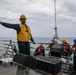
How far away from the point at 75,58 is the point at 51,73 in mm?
2685

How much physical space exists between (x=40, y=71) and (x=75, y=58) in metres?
2.55

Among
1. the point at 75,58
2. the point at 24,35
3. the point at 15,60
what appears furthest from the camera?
the point at 75,58

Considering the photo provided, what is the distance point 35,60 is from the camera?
4.39m

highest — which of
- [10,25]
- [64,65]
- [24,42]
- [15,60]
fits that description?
[10,25]

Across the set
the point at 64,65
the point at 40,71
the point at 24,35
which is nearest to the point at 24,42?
the point at 24,35

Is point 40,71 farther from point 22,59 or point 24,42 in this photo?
point 24,42

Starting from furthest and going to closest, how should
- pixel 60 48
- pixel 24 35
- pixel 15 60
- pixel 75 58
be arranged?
pixel 75 58, pixel 60 48, pixel 24 35, pixel 15 60

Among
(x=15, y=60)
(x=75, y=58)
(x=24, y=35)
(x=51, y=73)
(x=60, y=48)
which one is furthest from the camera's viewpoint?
(x=75, y=58)

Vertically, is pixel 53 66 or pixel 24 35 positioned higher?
pixel 24 35

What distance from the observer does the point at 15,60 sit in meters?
4.52

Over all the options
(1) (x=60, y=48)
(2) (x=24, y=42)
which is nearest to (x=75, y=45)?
(1) (x=60, y=48)

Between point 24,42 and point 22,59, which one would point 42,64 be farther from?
point 24,42

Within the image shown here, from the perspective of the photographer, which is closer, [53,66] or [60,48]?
[53,66]

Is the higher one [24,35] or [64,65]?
[24,35]
